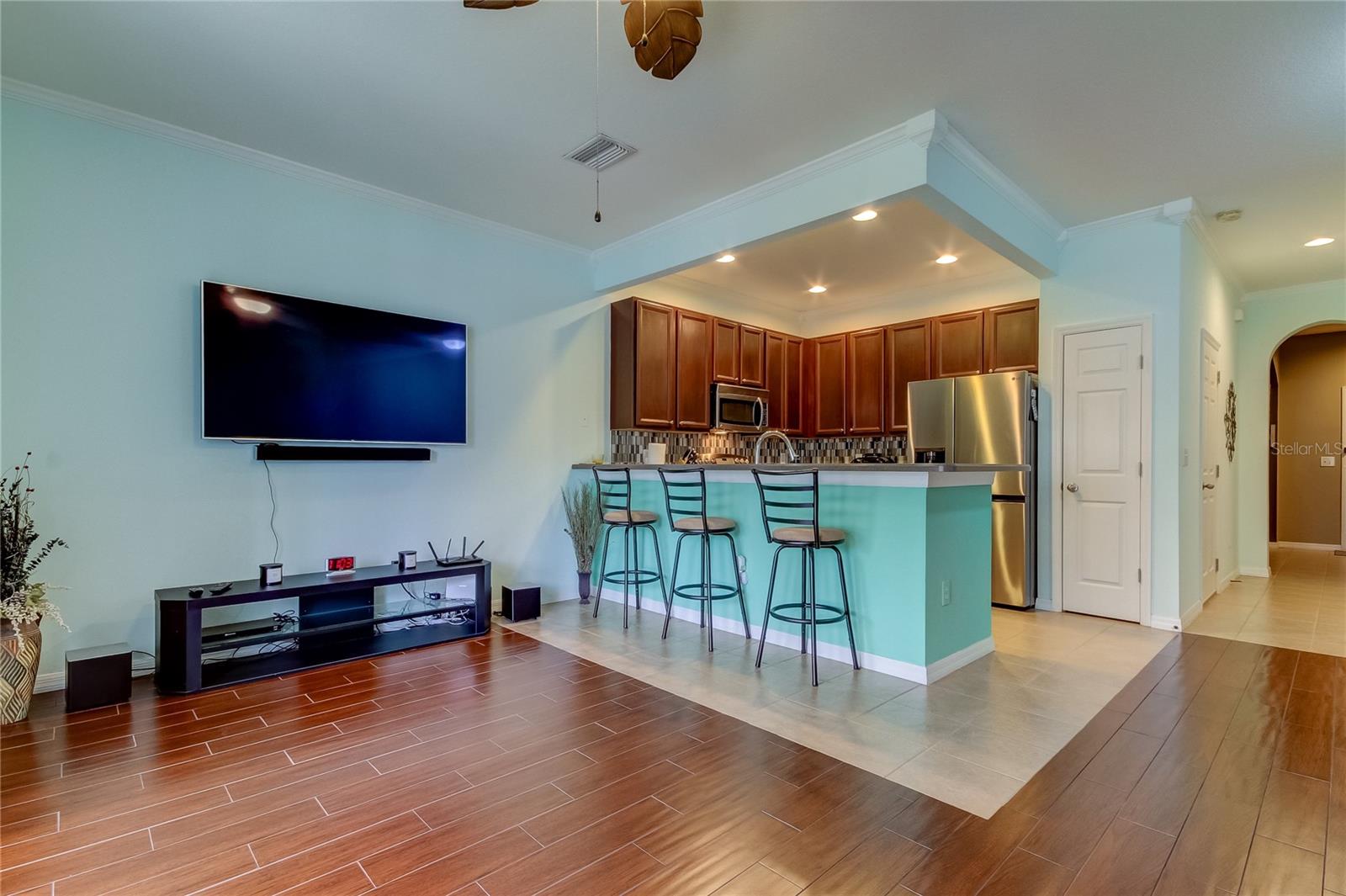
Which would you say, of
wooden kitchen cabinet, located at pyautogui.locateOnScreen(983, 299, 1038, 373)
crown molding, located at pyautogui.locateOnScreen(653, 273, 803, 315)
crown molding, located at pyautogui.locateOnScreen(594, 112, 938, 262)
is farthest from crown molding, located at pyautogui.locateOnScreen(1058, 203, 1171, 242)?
crown molding, located at pyautogui.locateOnScreen(653, 273, 803, 315)

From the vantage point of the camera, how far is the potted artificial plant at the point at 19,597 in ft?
8.41

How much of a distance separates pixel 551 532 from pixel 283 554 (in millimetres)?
1854

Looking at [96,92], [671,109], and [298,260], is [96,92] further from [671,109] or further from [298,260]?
[671,109]

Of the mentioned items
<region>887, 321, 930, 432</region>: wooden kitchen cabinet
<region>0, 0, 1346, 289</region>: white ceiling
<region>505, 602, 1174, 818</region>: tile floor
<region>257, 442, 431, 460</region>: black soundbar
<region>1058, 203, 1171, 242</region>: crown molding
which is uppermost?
<region>0, 0, 1346, 289</region>: white ceiling

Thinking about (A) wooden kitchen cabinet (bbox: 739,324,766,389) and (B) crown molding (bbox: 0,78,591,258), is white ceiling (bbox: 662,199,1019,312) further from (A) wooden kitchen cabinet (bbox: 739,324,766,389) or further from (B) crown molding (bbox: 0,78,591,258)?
(B) crown molding (bbox: 0,78,591,258)

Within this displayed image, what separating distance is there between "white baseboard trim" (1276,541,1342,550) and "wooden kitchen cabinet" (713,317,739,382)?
8.02m

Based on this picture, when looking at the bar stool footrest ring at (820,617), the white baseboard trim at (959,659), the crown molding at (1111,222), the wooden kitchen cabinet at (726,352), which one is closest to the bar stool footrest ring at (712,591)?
the bar stool footrest ring at (820,617)

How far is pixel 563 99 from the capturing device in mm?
2947

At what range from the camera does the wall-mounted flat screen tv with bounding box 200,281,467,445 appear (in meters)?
3.28

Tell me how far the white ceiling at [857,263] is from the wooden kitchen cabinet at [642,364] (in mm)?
634

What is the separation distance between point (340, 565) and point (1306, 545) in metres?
11.2

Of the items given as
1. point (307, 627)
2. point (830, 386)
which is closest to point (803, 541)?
point (307, 627)

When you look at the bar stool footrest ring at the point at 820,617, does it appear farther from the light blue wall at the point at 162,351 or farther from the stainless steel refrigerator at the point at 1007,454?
the light blue wall at the point at 162,351

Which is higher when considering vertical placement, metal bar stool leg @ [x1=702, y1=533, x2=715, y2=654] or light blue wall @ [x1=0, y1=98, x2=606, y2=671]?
light blue wall @ [x1=0, y1=98, x2=606, y2=671]
